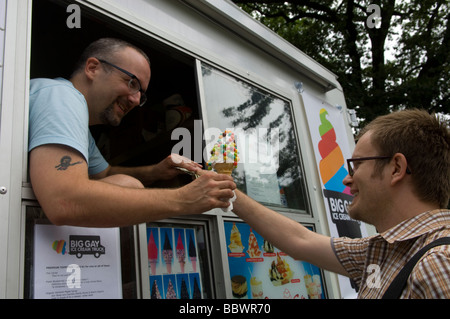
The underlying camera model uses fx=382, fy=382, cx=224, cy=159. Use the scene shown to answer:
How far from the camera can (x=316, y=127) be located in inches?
149

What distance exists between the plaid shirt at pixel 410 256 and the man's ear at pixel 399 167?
0.22 meters

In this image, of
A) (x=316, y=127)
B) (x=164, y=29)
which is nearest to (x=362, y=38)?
(x=316, y=127)

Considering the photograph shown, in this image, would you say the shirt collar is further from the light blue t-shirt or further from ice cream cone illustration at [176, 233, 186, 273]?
the light blue t-shirt

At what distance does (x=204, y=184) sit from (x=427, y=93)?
10.3 m

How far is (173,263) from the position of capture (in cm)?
231

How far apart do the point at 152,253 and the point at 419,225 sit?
140 centimetres

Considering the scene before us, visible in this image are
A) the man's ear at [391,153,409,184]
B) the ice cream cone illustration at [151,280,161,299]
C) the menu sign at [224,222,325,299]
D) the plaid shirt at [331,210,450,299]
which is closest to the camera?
the plaid shirt at [331,210,450,299]

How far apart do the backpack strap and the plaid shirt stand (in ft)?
0.07

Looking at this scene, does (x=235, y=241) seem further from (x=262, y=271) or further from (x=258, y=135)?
(x=258, y=135)

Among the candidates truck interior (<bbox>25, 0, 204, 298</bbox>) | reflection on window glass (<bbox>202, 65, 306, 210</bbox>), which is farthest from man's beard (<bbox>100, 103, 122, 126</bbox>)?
reflection on window glass (<bbox>202, 65, 306, 210</bbox>)

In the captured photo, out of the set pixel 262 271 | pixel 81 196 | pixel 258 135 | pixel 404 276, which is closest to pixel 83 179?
pixel 81 196

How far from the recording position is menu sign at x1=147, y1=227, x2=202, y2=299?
2.20m

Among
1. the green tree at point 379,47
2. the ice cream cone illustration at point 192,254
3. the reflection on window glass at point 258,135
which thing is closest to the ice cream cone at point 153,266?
the ice cream cone illustration at point 192,254

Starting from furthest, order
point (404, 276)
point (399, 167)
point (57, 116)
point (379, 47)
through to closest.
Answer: point (379, 47) < point (399, 167) < point (57, 116) < point (404, 276)
